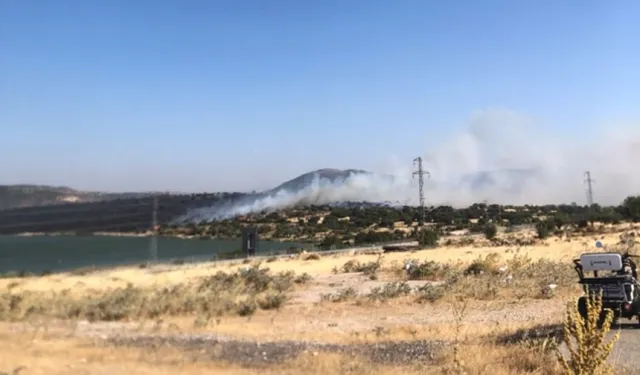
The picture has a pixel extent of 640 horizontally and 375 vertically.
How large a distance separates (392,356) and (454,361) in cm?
202

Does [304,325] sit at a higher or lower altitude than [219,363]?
lower

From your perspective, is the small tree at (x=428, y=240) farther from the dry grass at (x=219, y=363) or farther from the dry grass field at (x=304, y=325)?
the dry grass at (x=219, y=363)

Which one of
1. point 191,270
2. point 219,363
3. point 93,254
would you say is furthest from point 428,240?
point 219,363

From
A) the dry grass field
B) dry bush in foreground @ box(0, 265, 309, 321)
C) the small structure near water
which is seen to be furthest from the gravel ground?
the small structure near water

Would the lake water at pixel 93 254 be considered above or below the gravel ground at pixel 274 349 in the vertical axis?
below

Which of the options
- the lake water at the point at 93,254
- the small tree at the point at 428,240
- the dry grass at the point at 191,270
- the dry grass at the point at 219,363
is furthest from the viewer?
the small tree at the point at 428,240

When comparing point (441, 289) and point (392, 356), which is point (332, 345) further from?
point (441, 289)

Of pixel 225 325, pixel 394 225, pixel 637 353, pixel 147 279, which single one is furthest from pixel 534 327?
pixel 394 225

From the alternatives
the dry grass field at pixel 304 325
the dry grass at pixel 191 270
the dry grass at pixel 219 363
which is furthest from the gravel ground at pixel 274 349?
the dry grass at pixel 191 270

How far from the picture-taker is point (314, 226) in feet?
346

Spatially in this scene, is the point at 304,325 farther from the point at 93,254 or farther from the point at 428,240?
the point at 93,254

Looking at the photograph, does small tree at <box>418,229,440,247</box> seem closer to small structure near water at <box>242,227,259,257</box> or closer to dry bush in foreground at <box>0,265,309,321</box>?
small structure near water at <box>242,227,259,257</box>

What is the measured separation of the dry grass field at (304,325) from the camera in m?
10.0

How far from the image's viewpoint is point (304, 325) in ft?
54.4
